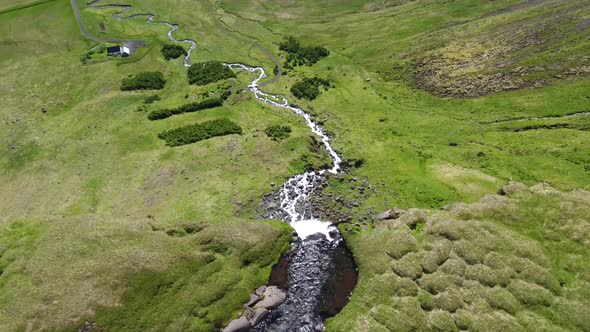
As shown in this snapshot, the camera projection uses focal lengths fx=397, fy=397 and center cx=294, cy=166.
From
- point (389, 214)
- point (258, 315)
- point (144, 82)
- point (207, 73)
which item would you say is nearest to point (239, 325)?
point (258, 315)

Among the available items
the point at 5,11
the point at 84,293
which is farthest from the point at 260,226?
the point at 5,11

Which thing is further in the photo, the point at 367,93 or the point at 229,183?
the point at 367,93

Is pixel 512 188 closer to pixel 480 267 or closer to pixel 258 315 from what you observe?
pixel 480 267

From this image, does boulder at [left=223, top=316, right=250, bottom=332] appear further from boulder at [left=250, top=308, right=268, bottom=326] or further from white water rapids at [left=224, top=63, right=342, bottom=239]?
white water rapids at [left=224, top=63, right=342, bottom=239]

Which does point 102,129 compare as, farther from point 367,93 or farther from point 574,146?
point 574,146

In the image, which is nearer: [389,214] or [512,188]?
[389,214]

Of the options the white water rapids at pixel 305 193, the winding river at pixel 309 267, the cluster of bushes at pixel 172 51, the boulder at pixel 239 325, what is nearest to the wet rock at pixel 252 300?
the boulder at pixel 239 325

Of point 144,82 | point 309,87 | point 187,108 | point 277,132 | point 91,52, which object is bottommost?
point 277,132
